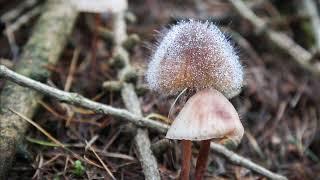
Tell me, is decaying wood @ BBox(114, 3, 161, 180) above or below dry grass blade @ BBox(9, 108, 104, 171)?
above

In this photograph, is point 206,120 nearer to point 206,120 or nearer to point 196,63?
point 206,120

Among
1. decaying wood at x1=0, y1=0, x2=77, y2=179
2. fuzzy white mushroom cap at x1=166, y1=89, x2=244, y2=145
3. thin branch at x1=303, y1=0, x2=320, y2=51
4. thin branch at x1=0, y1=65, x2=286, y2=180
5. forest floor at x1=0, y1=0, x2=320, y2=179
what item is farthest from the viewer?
Answer: thin branch at x1=303, y1=0, x2=320, y2=51

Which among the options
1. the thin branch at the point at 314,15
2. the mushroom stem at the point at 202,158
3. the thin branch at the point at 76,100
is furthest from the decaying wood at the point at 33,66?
the thin branch at the point at 314,15

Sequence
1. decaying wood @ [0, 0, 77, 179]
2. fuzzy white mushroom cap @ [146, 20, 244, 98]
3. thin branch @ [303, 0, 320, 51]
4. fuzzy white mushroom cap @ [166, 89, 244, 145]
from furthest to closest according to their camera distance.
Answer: thin branch @ [303, 0, 320, 51] → decaying wood @ [0, 0, 77, 179] → fuzzy white mushroom cap @ [146, 20, 244, 98] → fuzzy white mushroom cap @ [166, 89, 244, 145]

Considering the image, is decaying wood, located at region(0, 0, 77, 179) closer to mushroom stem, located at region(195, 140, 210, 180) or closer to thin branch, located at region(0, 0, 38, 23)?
thin branch, located at region(0, 0, 38, 23)

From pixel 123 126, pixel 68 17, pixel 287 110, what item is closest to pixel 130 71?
pixel 123 126

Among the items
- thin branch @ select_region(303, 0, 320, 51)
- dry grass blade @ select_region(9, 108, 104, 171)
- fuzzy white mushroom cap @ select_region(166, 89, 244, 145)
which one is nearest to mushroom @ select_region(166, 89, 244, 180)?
fuzzy white mushroom cap @ select_region(166, 89, 244, 145)

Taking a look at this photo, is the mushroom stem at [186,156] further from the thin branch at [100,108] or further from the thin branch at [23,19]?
the thin branch at [23,19]

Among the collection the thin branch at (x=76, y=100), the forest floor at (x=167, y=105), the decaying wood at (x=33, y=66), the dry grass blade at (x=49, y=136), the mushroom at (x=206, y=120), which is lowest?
the forest floor at (x=167, y=105)

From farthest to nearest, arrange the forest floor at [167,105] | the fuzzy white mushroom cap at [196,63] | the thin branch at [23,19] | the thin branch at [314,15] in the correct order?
1. the thin branch at [314,15]
2. the thin branch at [23,19]
3. the forest floor at [167,105]
4. the fuzzy white mushroom cap at [196,63]

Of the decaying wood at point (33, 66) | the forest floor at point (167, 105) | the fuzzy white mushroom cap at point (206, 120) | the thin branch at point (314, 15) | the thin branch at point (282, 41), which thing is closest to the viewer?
the fuzzy white mushroom cap at point (206, 120)
